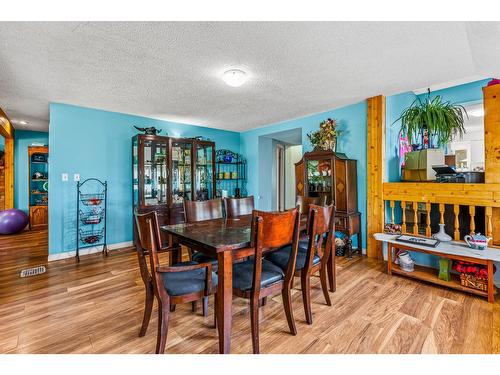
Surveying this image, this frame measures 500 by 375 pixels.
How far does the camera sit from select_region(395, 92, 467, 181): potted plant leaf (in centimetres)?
266

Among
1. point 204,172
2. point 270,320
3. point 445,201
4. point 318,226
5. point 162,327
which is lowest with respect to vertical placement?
point 270,320

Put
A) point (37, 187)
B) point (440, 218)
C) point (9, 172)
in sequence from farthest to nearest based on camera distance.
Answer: point (37, 187), point (9, 172), point (440, 218)

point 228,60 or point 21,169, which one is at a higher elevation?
point 228,60

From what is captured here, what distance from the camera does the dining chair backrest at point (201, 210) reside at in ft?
7.71

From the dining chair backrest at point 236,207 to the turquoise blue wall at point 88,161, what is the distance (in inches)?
87.0

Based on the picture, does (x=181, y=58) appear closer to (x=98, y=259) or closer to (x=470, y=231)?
(x=98, y=259)

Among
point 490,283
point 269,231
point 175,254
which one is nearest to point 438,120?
point 490,283

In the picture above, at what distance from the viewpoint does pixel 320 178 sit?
3.62 meters

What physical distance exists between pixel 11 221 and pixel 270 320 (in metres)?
5.51

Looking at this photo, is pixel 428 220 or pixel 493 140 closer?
pixel 493 140

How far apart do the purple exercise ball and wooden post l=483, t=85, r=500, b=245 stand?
7376mm

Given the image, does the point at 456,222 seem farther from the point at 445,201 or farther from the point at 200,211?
the point at 200,211

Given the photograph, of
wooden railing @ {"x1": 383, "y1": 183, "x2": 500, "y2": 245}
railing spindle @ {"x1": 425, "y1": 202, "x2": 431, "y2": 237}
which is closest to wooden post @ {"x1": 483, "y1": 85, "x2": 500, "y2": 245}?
wooden railing @ {"x1": 383, "y1": 183, "x2": 500, "y2": 245}
